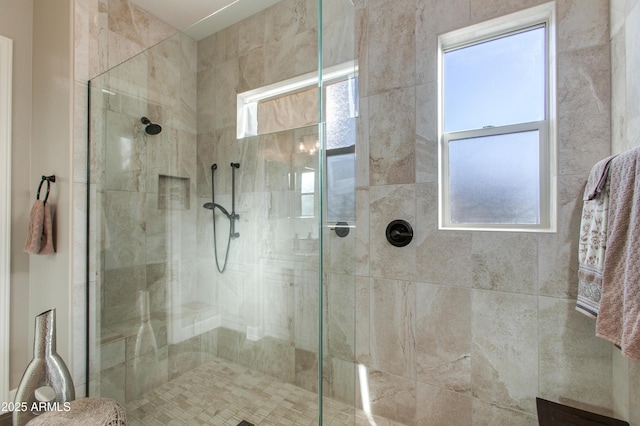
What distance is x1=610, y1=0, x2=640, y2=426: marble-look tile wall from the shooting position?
0.99 m

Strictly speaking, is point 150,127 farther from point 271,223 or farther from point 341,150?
point 341,150

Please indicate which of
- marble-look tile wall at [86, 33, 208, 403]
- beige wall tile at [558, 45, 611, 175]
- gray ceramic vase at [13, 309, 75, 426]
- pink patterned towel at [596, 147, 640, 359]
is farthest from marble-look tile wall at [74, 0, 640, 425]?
gray ceramic vase at [13, 309, 75, 426]

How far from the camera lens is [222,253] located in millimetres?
1774

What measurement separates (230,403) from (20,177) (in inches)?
76.4

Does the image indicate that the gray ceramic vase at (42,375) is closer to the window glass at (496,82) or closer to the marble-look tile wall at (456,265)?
the marble-look tile wall at (456,265)

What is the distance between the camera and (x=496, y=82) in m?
1.46

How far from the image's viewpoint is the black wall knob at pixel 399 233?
149cm

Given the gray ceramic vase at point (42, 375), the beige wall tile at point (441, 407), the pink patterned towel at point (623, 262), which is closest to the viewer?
the pink patterned towel at point (623, 262)

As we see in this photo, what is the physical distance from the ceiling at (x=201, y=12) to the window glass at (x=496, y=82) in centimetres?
126

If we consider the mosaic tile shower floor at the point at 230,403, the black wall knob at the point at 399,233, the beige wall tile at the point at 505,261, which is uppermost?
the black wall knob at the point at 399,233

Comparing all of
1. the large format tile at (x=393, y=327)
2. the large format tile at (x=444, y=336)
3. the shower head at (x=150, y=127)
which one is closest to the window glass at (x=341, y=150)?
the large format tile at (x=393, y=327)

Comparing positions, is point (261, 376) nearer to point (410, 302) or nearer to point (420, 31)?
point (410, 302)

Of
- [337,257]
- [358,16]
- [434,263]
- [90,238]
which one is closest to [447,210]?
[434,263]

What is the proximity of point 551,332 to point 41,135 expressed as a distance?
3.02m
